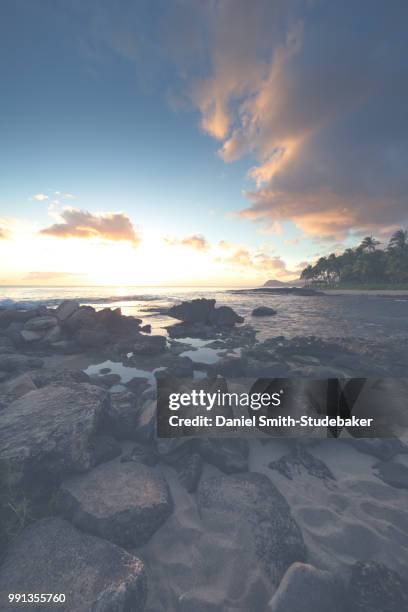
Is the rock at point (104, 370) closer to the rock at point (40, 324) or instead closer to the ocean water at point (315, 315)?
the rock at point (40, 324)

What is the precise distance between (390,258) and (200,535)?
8530 centimetres

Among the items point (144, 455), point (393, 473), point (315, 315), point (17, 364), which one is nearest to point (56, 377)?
point (17, 364)

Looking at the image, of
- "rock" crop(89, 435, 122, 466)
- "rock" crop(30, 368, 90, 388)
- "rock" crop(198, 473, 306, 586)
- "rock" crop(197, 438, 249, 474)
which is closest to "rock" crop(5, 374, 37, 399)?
"rock" crop(30, 368, 90, 388)

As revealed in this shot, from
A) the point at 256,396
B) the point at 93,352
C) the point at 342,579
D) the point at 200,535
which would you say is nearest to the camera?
the point at 342,579

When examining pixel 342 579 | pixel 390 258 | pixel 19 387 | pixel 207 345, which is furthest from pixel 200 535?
pixel 390 258

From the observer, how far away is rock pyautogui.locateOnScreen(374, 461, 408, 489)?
11.9 feet

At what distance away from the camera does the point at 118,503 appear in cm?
303

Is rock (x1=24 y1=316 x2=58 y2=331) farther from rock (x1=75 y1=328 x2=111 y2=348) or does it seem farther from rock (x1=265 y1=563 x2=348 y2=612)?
rock (x1=265 y1=563 x2=348 y2=612)

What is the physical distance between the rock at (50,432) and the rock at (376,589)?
3.56 metres

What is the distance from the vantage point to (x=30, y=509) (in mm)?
2986

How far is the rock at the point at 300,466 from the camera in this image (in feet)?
12.8

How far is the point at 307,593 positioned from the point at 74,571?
2.37m

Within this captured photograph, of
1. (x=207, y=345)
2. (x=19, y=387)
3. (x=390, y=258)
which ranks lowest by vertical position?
(x=207, y=345)

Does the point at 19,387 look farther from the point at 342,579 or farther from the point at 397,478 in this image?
the point at 397,478
